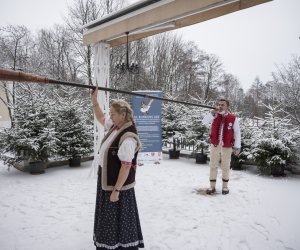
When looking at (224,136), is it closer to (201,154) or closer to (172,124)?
(201,154)

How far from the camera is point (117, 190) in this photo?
2521 millimetres

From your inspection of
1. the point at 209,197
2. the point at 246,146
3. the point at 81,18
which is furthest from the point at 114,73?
the point at 209,197

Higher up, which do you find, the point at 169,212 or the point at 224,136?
the point at 224,136

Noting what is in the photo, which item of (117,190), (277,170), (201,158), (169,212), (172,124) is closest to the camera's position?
(117,190)

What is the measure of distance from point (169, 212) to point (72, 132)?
4512mm

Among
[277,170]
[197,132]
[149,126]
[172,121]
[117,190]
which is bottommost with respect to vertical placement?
[277,170]

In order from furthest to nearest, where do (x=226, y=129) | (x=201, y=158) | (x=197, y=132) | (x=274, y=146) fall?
(x=197, y=132), (x=201, y=158), (x=274, y=146), (x=226, y=129)

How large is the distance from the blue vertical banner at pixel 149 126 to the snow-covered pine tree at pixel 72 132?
1.58 meters

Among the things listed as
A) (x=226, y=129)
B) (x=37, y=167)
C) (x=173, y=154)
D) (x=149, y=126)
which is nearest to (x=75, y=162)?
(x=37, y=167)

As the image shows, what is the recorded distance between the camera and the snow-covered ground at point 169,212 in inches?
132

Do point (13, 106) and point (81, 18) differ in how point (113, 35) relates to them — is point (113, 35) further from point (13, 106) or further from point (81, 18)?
point (81, 18)

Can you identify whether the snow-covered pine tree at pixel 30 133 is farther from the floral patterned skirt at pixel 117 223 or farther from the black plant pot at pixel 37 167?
the floral patterned skirt at pixel 117 223

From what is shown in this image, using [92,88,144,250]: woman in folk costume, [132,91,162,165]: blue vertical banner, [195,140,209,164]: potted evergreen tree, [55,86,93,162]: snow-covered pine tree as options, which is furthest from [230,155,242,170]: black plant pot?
[92,88,144,250]: woman in folk costume

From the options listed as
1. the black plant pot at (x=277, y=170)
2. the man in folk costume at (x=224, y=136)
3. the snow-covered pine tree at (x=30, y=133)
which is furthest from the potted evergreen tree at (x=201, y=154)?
the snow-covered pine tree at (x=30, y=133)
